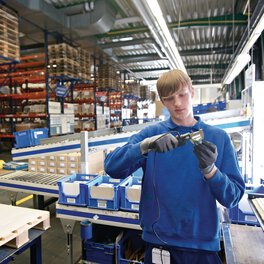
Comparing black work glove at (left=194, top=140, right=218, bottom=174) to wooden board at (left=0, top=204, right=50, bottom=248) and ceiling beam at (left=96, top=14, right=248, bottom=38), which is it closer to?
wooden board at (left=0, top=204, right=50, bottom=248)

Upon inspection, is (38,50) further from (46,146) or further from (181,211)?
(181,211)

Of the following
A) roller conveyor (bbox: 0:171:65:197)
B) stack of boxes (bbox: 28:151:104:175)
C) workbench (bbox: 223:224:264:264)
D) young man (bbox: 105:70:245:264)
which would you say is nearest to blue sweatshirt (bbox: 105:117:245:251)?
young man (bbox: 105:70:245:264)

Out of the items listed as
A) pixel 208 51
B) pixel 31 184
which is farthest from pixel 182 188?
pixel 208 51

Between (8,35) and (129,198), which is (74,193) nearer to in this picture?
(129,198)

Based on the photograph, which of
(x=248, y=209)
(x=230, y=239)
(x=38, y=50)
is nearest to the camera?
(x=230, y=239)

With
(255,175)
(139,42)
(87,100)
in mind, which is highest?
(139,42)

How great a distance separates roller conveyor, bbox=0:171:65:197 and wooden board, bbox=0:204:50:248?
664 millimetres

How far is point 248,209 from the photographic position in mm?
1918

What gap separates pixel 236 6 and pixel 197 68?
7.22 meters

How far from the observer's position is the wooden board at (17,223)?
175 cm

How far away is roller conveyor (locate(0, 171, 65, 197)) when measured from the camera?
9.64ft

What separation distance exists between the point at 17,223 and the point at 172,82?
1703 millimetres

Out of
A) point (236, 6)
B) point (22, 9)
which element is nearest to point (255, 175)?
point (236, 6)

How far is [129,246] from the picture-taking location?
2.51 meters
